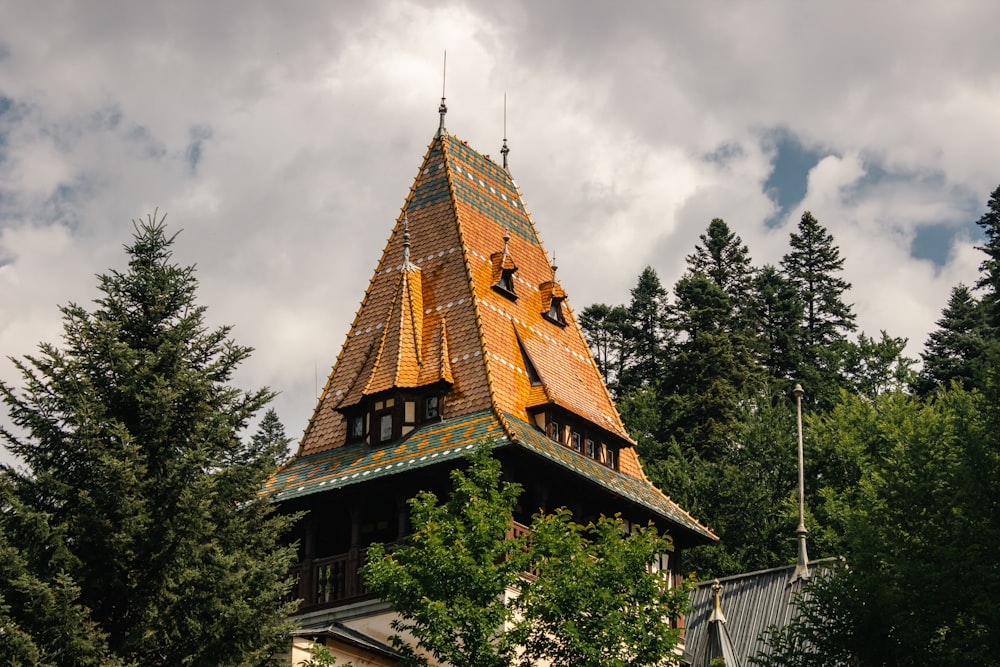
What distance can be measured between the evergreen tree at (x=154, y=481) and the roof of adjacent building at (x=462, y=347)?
9.26 metres

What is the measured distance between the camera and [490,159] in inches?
1657

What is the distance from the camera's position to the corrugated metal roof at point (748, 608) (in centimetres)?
3594

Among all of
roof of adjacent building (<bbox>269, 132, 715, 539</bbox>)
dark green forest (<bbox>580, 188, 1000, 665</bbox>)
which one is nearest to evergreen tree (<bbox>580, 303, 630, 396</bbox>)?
dark green forest (<bbox>580, 188, 1000, 665</bbox>)

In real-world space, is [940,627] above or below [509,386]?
below

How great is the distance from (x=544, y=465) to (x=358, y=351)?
652 centimetres

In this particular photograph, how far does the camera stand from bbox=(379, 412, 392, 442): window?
1341 inches

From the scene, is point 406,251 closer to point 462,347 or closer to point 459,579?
point 462,347

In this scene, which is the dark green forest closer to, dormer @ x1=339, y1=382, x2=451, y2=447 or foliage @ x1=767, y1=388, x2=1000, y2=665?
foliage @ x1=767, y1=388, x2=1000, y2=665

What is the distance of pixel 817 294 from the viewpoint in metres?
69.3

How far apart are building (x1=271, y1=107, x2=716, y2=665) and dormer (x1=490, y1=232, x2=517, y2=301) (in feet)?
0.15

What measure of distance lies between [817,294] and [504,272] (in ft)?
113

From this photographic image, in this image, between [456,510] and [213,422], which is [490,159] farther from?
[213,422]

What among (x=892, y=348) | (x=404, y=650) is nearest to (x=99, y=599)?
(x=404, y=650)

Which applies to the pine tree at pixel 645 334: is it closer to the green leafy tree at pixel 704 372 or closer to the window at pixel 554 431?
the green leafy tree at pixel 704 372
